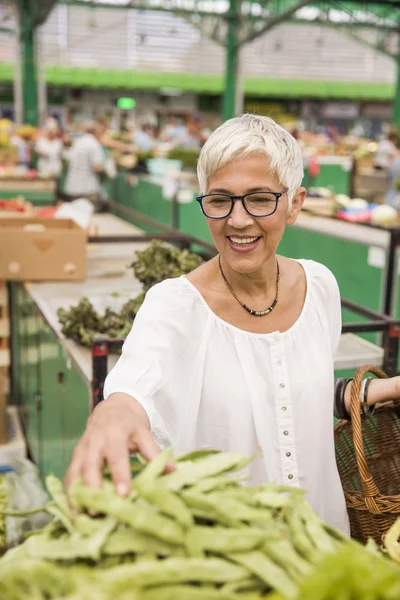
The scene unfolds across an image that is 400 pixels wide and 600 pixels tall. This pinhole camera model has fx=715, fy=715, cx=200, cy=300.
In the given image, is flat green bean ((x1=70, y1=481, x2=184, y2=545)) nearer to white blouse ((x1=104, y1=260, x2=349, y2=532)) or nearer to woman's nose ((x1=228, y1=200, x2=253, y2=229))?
white blouse ((x1=104, y1=260, x2=349, y2=532))

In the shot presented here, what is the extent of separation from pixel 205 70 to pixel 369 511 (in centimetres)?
3205

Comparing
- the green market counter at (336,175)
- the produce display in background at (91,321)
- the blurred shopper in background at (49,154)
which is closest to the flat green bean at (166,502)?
the produce display in background at (91,321)

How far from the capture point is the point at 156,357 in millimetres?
1564

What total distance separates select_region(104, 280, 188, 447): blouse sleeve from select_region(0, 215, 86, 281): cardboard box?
2.61 m

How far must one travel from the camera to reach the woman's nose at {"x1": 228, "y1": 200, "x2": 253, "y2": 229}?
5.23 feet

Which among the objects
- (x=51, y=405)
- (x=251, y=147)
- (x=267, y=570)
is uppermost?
(x=251, y=147)

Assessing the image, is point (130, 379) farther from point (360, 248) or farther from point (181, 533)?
point (360, 248)

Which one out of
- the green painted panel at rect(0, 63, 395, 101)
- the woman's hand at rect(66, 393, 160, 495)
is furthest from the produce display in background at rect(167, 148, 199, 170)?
the green painted panel at rect(0, 63, 395, 101)

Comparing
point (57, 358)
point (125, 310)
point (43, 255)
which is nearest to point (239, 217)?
point (125, 310)

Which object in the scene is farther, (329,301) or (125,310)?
(125,310)

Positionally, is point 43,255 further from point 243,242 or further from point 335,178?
point 335,178

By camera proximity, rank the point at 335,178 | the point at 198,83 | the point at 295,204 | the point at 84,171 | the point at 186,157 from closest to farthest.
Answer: the point at 295,204
the point at 84,171
the point at 186,157
the point at 335,178
the point at 198,83

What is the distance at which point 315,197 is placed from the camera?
7.61 m

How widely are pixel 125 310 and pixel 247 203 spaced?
1.57 meters
